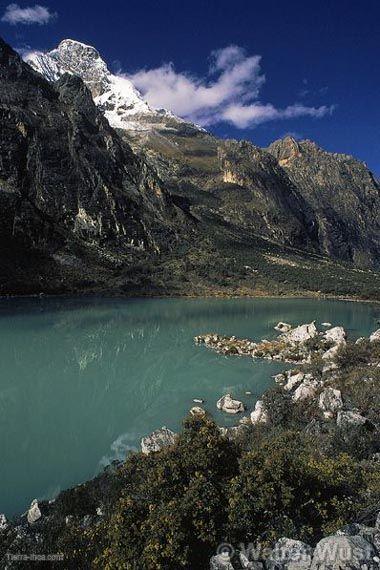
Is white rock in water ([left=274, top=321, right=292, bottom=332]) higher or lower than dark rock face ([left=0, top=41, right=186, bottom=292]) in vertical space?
lower

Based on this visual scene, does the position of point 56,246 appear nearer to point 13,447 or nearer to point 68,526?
point 13,447

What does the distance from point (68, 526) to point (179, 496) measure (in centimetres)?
334

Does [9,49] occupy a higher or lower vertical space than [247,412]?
higher

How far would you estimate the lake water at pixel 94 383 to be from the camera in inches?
845

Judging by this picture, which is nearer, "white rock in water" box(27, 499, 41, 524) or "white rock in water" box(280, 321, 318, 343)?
"white rock in water" box(27, 499, 41, 524)

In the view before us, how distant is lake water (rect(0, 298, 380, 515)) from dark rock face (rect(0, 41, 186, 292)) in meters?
64.4

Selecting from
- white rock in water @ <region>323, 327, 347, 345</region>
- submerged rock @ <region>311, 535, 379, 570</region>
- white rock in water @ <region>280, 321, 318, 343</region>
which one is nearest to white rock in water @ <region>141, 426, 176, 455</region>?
Answer: submerged rock @ <region>311, 535, 379, 570</region>

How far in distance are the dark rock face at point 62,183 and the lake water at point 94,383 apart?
6441 centimetres

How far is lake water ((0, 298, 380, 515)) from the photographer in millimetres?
21469

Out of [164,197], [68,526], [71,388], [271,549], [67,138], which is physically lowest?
[71,388]

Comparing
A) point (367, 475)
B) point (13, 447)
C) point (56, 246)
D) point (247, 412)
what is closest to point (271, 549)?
point (367, 475)

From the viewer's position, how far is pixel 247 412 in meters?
28.5

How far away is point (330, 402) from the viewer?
23359 millimetres

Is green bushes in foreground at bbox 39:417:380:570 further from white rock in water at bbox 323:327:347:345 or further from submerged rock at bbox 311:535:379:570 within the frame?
white rock in water at bbox 323:327:347:345
